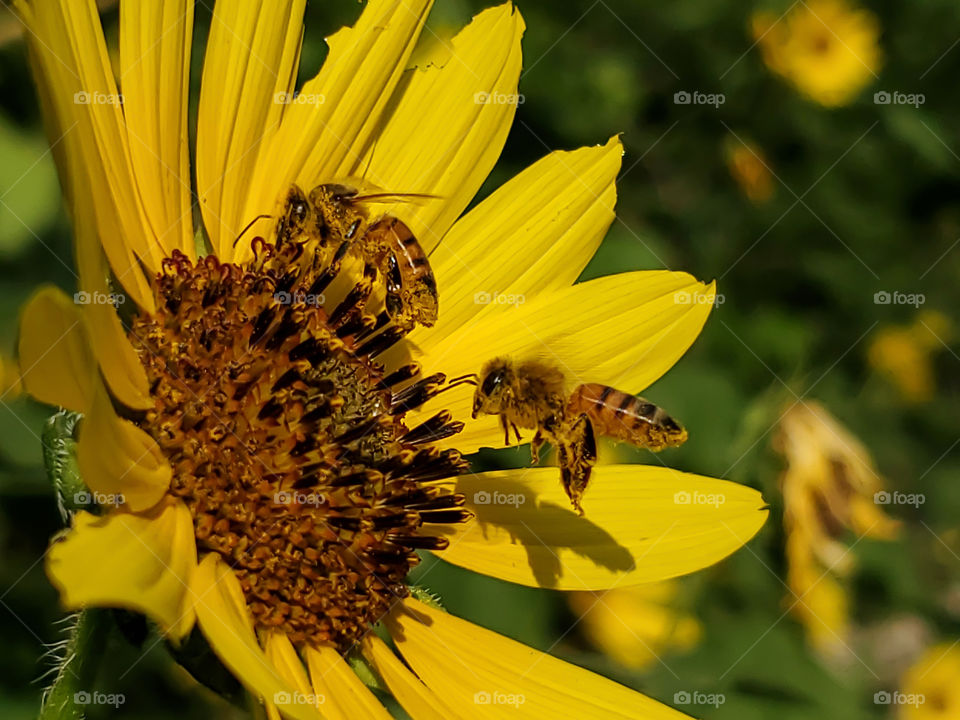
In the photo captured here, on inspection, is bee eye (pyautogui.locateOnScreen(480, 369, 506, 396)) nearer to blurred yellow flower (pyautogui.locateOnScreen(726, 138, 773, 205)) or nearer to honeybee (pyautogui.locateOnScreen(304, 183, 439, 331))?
honeybee (pyautogui.locateOnScreen(304, 183, 439, 331))

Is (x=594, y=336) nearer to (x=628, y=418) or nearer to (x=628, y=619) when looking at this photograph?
(x=628, y=418)

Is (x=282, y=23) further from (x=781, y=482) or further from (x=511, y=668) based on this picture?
(x=781, y=482)

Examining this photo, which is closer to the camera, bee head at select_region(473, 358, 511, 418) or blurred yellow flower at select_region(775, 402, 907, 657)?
bee head at select_region(473, 358, 511, 418)

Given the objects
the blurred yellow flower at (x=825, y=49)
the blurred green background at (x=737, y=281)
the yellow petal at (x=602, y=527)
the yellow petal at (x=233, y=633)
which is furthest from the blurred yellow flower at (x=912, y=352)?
the yellow petal at (x=233, y=633)

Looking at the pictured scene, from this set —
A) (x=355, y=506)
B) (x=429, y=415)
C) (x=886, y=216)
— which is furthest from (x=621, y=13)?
(x=355, y=506)

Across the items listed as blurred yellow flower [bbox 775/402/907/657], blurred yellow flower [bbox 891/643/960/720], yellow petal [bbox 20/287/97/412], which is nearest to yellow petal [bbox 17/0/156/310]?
yellow petal [bbox 20/287/97/412]

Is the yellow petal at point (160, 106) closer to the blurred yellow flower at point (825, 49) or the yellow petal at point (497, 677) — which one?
the yellow petal at point (497, 677)

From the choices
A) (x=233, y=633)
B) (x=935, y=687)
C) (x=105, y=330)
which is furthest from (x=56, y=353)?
(x=935, y=687)

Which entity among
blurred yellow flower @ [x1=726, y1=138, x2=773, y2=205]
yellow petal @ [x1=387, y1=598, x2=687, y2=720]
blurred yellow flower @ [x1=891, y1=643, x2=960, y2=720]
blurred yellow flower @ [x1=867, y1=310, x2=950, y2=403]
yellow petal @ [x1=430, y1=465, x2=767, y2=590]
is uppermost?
blurred yellow flower @ [x1=726, y1=138, x2=773, y2=205]
